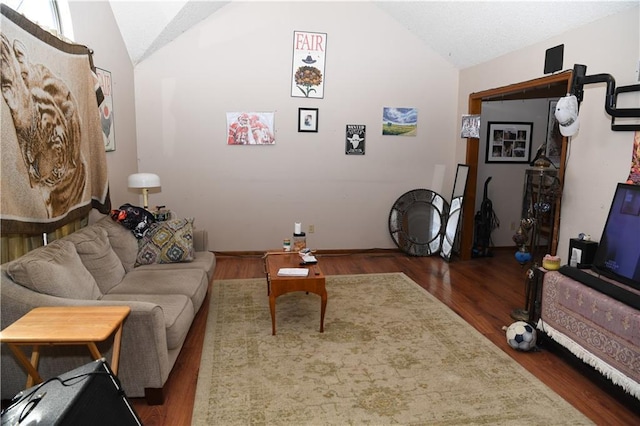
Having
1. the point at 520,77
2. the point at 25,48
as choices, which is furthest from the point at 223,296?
the point at 520,77

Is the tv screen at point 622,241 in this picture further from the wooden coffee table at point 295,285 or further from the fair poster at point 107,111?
the fair poster at point 107,111

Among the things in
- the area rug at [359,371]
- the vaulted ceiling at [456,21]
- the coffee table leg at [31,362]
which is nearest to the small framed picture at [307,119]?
the vaulted ceiling at [456,21]

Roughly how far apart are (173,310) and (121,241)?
112cm

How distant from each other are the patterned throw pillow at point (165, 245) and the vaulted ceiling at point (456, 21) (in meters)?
2.12

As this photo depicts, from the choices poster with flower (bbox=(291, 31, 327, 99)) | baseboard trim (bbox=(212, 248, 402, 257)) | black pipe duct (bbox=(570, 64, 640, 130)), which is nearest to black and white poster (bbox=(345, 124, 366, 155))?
Answer: poster with flower (bbox=(291, 31, 327, 99))

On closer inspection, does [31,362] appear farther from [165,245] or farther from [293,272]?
[165,245]

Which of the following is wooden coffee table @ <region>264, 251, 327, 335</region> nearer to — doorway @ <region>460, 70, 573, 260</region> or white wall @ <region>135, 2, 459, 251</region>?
white wall @ <region>135, 2, 459, 251</region>

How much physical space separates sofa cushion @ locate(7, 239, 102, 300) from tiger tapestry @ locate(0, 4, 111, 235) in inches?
6.3

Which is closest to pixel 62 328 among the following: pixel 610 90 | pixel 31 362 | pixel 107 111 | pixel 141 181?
pixel 31 362

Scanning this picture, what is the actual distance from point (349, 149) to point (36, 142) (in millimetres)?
3572

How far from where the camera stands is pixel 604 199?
324 centimetres

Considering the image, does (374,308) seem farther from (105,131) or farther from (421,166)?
(105,131)

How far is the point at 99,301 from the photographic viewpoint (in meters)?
2.28

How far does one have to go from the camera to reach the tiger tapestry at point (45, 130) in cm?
225
